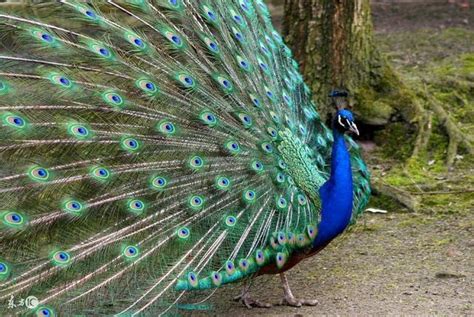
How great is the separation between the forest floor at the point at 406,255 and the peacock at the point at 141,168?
13.3 inches

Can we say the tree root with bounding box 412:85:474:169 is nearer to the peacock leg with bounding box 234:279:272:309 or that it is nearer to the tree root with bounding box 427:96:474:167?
the tree root with bounding box 427:96:474:167

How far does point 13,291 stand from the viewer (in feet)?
→ 14.3

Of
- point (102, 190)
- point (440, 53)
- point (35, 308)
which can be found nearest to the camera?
point (35, 308)

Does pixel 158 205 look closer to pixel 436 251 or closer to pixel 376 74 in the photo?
pixel 436 251

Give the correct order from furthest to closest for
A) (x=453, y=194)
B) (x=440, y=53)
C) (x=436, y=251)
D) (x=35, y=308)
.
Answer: (x=440, y=53) → (x=453, y=194) → (x=436, y=251) → (x=35, y=308)

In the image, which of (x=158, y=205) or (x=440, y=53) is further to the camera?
(x=440, y=53)

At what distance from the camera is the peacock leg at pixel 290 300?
5.19 meters

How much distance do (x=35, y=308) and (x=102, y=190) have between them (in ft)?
2.28

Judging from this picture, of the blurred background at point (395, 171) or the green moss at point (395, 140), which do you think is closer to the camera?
the blurred background at point (395, 171)

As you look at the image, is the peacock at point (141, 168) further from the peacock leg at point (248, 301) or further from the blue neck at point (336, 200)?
the peacock leg at point (248, 301)

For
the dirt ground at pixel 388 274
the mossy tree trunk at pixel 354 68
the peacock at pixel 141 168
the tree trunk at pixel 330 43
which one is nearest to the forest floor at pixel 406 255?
the dirt ground at pixel 388 274

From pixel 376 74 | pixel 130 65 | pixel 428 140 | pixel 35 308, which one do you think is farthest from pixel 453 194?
pixel 35 308

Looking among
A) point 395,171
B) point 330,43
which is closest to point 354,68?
point 330,43

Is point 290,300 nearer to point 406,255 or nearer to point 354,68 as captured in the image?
point 406,255
